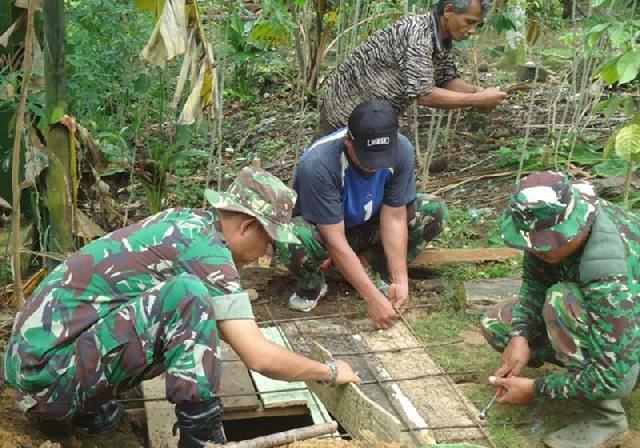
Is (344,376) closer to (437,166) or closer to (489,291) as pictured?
(489,291)

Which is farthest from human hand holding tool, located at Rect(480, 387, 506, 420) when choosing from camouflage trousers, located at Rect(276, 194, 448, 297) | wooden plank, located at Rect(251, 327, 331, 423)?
camouflage trousers, located at Rect(276, 194, 448, 297)

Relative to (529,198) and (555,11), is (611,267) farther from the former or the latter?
(555,11)

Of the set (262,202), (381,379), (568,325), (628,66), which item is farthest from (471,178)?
(262,202)

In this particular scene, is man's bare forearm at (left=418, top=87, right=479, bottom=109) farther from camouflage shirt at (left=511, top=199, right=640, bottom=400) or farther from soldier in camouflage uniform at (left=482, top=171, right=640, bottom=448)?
camouflage shirt at (left=511, top=199, right=640, bottom=400)

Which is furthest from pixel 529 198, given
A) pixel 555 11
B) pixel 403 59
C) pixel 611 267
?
pixel 555 11

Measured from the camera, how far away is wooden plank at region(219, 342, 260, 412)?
3455 millimetres

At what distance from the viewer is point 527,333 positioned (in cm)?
334

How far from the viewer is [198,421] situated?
286 centimetres

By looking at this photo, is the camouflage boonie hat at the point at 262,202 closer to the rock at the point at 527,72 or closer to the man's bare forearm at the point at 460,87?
the man's bare forearm at the point at 460,87

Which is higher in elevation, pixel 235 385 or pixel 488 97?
→ pixel 488 97

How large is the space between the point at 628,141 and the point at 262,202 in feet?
6.04

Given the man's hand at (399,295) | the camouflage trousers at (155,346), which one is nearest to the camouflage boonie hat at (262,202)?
the camouflage trousers at (155,346)

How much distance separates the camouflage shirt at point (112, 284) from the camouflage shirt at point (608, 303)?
1105mm

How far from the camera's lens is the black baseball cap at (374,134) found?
3.78 m
